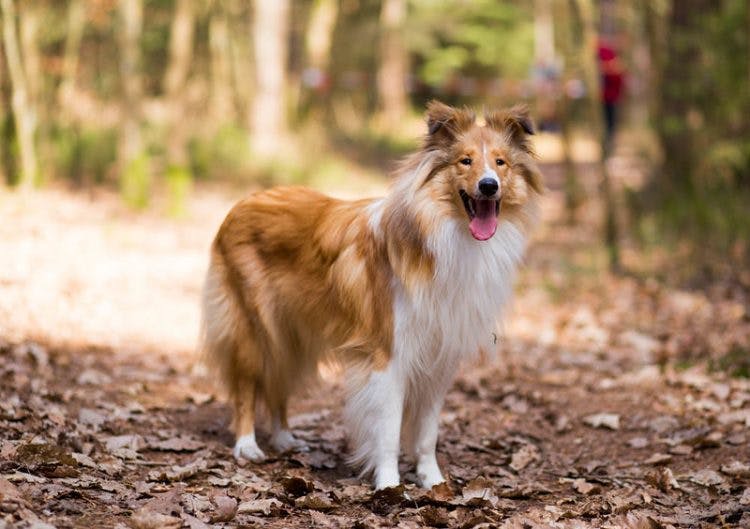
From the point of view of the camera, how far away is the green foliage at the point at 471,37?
32562 millimetres

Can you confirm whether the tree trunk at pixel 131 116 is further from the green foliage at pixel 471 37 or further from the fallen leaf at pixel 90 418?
the green foliage at pixel 471 37

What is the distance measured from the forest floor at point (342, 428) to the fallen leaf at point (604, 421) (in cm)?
1

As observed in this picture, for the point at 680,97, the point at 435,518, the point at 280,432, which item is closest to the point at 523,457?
the point at 435,518

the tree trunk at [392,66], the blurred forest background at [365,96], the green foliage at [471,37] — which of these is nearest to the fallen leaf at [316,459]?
the blurred forest background at [365,96]

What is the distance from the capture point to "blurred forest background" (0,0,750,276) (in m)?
10.7

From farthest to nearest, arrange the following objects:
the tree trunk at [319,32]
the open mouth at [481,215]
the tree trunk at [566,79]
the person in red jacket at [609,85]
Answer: the tree trunk at [319,32]
the person in red jacket at [609,85]
the tree trunk at [566,79]
the open mouth at [481,215]

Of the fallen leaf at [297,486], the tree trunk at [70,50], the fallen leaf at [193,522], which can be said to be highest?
the tree trunk at [70,50]

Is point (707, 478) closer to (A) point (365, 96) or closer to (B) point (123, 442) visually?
(B) point (123, 442)

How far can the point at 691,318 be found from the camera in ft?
28.9

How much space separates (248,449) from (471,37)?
2918 cm

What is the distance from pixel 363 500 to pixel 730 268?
650cm

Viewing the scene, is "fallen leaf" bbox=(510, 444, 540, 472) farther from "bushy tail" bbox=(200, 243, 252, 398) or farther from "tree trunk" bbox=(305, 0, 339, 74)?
"tree trunk" bbox=(305, 0, 339, 74)

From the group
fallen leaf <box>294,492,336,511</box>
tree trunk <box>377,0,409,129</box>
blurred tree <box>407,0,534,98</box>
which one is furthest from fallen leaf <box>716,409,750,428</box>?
blurred tree <box>407,0,534,98</box>

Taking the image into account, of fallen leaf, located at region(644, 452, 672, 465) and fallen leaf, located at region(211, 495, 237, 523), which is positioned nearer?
fallen leaf, located at region(211, 495, 237, 523)
